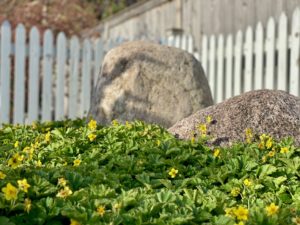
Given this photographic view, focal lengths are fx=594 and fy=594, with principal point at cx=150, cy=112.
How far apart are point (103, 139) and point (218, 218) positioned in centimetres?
159

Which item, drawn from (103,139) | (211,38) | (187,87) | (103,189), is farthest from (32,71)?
(103,189)

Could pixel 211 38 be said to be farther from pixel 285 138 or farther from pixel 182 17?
pixel 285 138

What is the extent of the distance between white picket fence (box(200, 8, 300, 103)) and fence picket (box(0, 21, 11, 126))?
2.50 m

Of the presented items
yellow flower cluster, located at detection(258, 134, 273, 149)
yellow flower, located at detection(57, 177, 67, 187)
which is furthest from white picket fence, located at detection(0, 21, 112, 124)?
yellow flower, located at detection(57, 177, 67, 187)

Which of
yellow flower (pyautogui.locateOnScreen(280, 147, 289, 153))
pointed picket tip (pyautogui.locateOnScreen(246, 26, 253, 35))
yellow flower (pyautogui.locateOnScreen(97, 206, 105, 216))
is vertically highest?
pointed picket tip (pyautogui.locateOnScreen(246, 26, 253, 35))

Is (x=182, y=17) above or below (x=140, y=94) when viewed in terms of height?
above

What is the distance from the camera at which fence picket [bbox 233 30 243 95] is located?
689cm

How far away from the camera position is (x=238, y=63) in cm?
692

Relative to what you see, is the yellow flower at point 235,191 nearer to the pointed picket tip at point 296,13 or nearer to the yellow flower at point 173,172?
the yellow flower at point 173,172

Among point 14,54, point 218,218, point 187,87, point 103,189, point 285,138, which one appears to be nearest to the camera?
point 218,218

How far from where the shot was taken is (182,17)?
345 inches

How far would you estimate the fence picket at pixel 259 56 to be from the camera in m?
6.49

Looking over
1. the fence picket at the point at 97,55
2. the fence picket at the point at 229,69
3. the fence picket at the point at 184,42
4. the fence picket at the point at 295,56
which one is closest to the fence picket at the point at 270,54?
the fence picket at the point at 295,56

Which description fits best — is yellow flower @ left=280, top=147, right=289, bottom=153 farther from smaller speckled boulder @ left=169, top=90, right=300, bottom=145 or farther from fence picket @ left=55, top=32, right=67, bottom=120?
fence picket @ left=55, top=32, right=67, bottom=120
